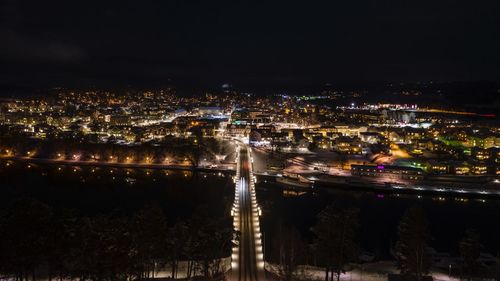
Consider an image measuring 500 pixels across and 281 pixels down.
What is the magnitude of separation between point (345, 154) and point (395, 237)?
8162mm

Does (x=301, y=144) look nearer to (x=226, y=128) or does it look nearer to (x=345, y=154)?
(x=345, y=154)

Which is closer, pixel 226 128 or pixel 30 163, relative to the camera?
pixel 30 163

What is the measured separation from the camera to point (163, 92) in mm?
55875

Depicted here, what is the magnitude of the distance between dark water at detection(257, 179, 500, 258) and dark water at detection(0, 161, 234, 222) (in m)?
1.22

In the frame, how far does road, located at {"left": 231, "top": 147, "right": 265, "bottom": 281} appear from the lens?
472cm

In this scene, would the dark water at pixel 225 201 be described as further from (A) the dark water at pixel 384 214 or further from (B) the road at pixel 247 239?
(B) the road at pixel 247 239

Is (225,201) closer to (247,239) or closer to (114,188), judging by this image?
(114,188)

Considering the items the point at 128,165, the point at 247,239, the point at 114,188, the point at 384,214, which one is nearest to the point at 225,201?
the point at 114,188

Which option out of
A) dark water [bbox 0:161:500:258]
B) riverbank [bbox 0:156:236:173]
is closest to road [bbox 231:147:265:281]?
dark water [bbox 0:161:500:258]

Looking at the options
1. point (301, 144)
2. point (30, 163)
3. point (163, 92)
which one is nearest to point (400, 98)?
point (163, 92)

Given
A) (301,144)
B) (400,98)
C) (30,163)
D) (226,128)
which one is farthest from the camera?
(400,98)

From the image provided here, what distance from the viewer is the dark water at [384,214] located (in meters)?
6.91

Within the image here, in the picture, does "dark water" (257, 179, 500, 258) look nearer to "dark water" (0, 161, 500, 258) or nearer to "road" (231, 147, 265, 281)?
"dark water" (0, 161, 500, 258)

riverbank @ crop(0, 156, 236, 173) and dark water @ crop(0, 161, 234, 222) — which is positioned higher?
riverbank @ crop(0, 156, 236, 173)
